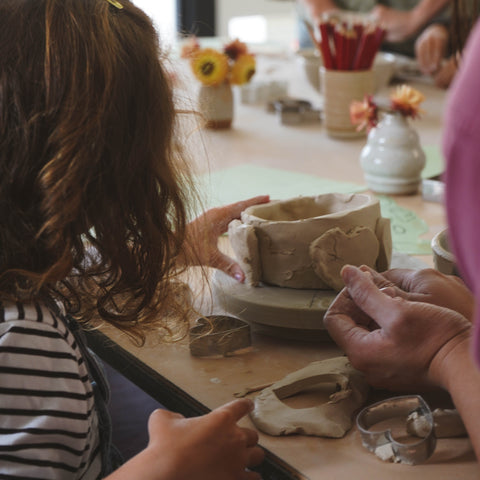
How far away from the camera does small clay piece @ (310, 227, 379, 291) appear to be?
0.84 metres

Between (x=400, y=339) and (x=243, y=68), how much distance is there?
138 centimetres

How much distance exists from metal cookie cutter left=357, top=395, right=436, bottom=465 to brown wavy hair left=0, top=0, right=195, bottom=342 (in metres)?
0.33

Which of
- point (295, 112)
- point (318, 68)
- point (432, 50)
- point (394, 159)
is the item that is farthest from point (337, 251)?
point (432, 50)

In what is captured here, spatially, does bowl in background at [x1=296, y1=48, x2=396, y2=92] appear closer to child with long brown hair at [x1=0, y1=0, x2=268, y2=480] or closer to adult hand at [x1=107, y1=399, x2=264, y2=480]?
child with long brown hair at [x1=0, y1=0, x2=268, y2=480]

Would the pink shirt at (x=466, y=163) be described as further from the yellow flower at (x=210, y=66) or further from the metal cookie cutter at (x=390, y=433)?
the yellow flower at (x=210, y=66)

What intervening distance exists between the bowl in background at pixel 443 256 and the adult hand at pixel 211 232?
25 centimetres

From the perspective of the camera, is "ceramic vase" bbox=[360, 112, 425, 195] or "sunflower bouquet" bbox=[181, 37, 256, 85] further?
"sunflower bouquet" bbox=[181, 37, 256, 85]

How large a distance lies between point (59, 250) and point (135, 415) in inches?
25.4

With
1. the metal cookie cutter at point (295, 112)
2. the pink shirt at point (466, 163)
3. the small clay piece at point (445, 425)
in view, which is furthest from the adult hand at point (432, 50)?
the pink shirt at point (466, 163)

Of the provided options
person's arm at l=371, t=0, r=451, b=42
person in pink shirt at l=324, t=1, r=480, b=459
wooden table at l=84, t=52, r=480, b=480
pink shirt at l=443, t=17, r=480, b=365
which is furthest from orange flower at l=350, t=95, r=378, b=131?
person's arm at l=371, t=0, r=451, b=42

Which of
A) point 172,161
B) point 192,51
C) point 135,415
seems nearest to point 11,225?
point 172,161

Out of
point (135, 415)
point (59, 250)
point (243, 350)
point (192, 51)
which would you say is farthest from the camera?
point (192, 51)

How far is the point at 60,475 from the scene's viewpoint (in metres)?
0.69

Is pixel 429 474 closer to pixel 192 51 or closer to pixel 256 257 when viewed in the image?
pixel 256 257
